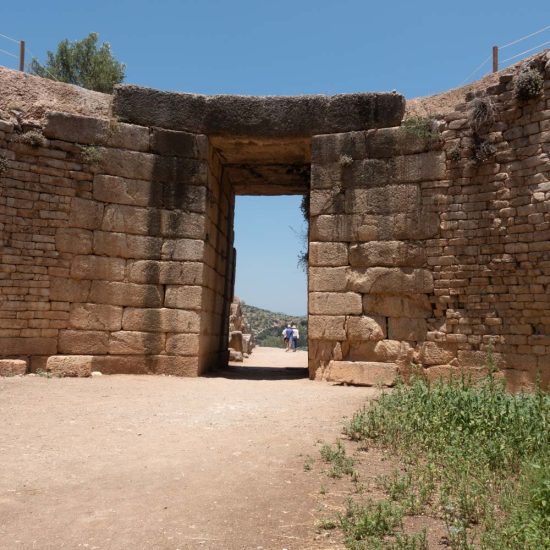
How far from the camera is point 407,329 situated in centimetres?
880

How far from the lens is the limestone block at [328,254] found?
9234mm

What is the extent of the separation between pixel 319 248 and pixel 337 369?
2.12m

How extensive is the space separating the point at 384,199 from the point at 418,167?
768 millimetres

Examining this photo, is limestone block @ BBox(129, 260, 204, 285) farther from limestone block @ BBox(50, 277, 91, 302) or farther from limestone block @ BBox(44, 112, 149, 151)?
limestone block @ BBox(44, 112, 149, 151)

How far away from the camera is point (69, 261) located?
8.88m

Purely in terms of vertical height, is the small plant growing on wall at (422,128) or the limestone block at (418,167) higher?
the small plant growing on wall at (422,128)

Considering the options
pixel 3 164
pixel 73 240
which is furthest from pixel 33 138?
pixel 73 240

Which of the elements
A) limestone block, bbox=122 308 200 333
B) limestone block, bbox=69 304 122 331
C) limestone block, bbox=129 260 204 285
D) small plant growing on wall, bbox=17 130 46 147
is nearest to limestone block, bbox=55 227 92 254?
limestone block, bbox=129 260 204 285

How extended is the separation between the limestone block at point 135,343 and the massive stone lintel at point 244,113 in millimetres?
3722

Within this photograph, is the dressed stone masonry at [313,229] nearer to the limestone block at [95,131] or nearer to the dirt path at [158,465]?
the limestone block at [95,131]

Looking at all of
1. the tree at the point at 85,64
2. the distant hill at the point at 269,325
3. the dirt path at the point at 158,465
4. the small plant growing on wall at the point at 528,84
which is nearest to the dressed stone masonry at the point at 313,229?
the small plant growing on wall at the point at 528,84

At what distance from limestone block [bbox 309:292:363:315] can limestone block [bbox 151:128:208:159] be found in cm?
328

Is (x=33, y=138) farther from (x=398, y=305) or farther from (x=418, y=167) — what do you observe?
(x=398, y=305)

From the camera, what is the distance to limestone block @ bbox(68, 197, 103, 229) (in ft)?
29.5
